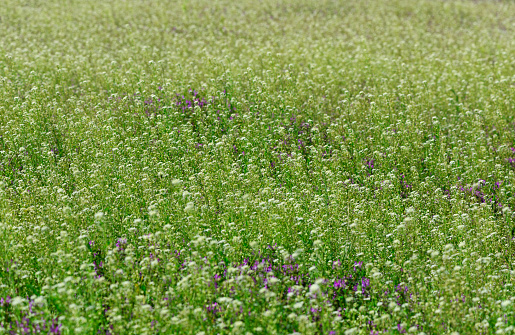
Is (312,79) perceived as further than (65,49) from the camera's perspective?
No

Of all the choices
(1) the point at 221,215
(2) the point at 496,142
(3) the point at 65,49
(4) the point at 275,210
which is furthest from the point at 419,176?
(3) the point at 65,49

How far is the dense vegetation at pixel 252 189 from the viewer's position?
6.66 metres

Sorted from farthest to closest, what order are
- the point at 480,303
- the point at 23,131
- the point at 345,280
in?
the point at 23,131
the point at 345,280
the point at 480,303

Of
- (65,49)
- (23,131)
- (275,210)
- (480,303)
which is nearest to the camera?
(480,303)

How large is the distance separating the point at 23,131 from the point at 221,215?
5243mm

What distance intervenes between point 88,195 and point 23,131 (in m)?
3.25

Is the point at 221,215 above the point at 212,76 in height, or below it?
below

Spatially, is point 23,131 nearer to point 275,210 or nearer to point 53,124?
point 53,124

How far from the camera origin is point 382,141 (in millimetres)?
11664

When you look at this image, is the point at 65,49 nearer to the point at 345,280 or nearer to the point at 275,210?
the point at 275,210

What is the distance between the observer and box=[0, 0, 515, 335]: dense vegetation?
666 centimetres

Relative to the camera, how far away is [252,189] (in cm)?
961

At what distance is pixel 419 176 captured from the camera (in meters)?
A: 11.1

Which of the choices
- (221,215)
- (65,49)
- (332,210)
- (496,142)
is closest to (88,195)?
(221,215)
